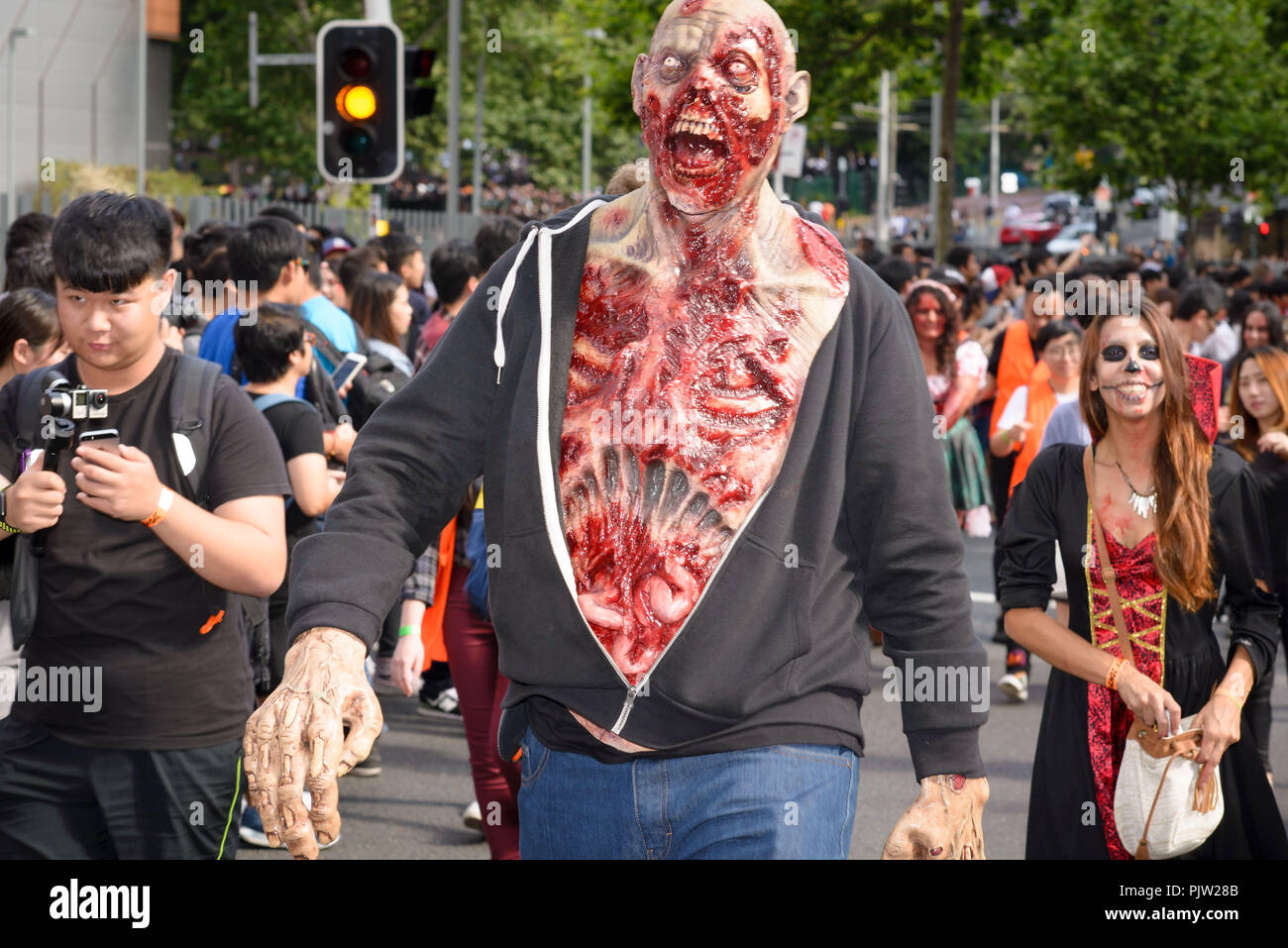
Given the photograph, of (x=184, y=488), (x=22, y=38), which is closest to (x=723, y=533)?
(x=184, y=488)

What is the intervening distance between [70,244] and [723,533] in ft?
6.21

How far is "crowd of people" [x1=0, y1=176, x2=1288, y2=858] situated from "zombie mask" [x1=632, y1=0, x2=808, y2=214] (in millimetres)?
521

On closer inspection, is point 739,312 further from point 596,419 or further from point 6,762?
point 6,762

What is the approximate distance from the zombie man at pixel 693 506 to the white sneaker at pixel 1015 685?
616 cm

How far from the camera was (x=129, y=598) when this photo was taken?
376 centimetres

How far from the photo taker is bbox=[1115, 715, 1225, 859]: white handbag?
4.41 metres

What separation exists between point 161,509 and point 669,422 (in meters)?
1.38

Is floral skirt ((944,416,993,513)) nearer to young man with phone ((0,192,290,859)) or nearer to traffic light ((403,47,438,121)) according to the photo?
traffic light ((403,47,438,121))

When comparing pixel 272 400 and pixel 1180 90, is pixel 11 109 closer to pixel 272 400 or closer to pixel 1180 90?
pixel 1180 90

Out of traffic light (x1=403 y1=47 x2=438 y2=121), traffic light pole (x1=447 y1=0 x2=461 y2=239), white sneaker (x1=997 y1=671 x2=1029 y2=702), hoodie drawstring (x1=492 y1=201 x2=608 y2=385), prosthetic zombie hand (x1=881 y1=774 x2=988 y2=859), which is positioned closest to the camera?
prosthetic zombie hand (x1=881 y1=774 x2=988 y2=859)

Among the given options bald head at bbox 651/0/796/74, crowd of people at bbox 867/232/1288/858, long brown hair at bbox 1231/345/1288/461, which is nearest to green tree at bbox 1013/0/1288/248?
long brown hair at bbox 1231/345/1288/461

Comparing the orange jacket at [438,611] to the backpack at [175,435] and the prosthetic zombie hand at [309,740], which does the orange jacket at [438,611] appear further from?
the prosthetic zombie hand at [309,740]

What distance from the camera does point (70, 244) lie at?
381 centimetres
